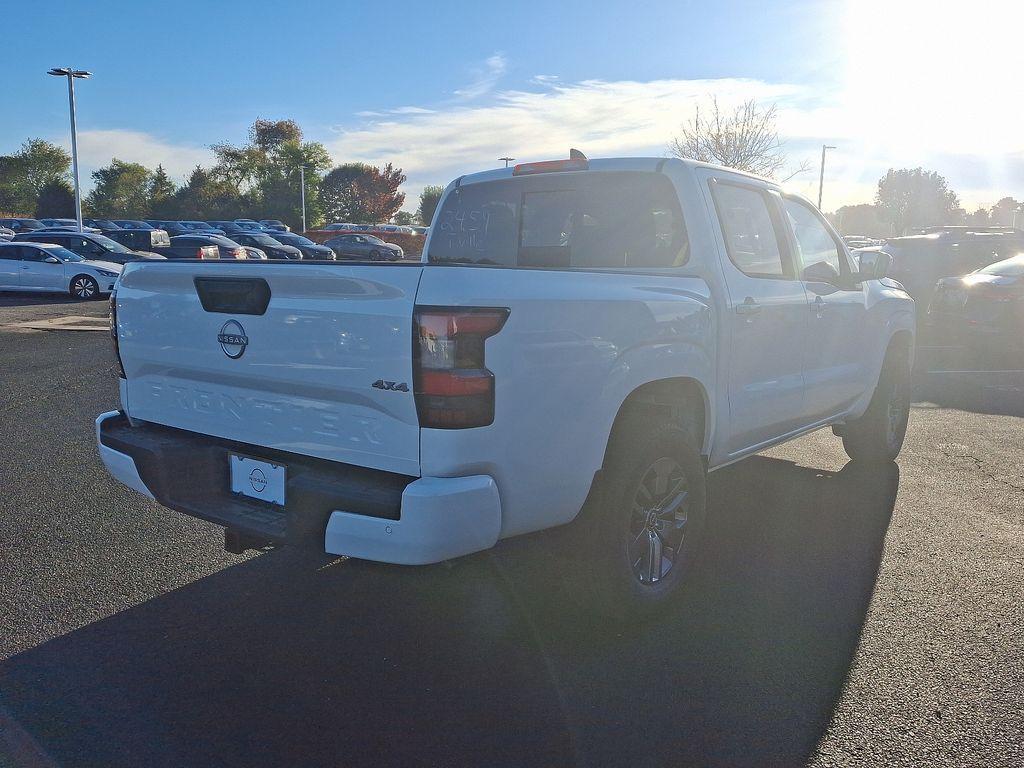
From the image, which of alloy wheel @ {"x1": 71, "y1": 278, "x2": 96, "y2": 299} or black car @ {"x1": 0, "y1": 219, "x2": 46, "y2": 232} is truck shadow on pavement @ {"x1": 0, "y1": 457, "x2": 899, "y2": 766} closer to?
alloy wheel @ {"x1": 71, "y1": 278, "x2": 96, "y2": 299}

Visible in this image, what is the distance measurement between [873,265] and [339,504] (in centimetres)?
403

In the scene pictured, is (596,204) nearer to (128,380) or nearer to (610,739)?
(128,380)

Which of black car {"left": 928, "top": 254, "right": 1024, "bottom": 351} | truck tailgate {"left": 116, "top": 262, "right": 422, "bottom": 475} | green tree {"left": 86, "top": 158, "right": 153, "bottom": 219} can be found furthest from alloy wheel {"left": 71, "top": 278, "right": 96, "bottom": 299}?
green tree {"left": 86, "top": 158, "right": 153, "bottom": 219}

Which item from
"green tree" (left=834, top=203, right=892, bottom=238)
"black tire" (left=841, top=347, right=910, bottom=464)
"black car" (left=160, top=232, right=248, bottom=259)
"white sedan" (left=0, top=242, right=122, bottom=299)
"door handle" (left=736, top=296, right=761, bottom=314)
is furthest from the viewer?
"green tree" (left=834, top=203, right=892, bottom=238)

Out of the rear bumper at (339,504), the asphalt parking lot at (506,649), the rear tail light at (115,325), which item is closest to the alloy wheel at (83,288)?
the asphalt parking lot at (506,649)

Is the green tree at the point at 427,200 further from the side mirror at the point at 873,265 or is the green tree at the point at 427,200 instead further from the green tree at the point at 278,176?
the side mirror at the point at 873,265

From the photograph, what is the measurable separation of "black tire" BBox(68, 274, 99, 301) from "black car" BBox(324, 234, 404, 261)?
754 inches

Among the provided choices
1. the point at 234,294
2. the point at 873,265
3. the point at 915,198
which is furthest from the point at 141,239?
the point at 915,198

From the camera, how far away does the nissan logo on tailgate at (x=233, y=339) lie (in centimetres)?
320

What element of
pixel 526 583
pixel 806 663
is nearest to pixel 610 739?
pixel 806 663

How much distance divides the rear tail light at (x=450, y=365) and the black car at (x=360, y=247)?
37196 mm

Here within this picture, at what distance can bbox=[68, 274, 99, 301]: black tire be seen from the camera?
20.4 metres

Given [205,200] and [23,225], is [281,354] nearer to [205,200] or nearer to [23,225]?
[23,225]

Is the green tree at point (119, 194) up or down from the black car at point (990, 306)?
up
